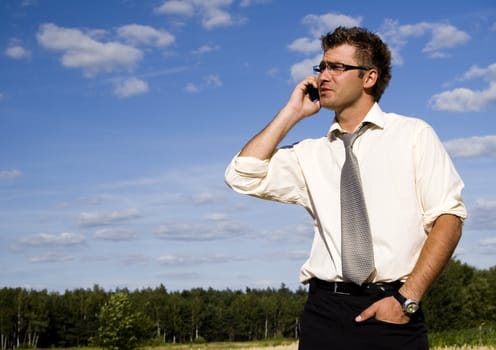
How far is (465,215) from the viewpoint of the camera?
4.32 m

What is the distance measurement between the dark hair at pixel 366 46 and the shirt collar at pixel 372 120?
183 millimetres

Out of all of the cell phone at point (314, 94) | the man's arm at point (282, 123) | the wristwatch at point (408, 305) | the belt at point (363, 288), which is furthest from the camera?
the cell phone at point (314, 94)

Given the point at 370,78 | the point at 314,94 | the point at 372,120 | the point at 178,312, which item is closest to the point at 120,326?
the point at 314,94

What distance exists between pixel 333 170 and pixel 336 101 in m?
0.45

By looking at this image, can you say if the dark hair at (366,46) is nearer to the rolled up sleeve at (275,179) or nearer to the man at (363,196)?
the man at (363,196)

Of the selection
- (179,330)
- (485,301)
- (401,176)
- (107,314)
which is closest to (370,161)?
(401,176)

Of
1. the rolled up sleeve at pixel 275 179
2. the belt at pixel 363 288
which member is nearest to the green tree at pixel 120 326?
the rolled up sleeve at pixel 275 179

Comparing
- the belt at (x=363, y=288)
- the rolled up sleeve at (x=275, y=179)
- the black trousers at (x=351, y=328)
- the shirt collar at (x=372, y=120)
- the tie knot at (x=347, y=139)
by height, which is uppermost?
the shirt collar at (x=372, y=120)

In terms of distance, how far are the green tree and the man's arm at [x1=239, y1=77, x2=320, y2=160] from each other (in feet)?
183

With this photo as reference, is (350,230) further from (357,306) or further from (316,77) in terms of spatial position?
(316,77)

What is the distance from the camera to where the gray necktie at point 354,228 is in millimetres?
4234

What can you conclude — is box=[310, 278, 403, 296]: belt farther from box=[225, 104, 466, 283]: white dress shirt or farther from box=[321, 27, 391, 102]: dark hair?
box=[321, 27, 391, 102]: dark hair

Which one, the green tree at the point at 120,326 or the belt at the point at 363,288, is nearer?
the belt at the point at 363,288

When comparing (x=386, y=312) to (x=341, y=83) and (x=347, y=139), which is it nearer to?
(x=347, y=139)
